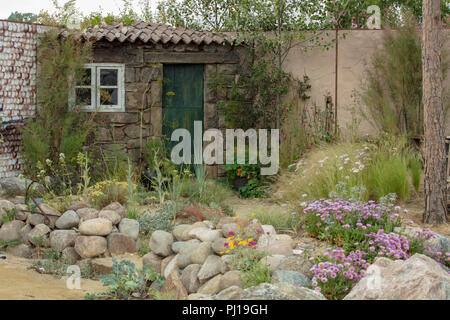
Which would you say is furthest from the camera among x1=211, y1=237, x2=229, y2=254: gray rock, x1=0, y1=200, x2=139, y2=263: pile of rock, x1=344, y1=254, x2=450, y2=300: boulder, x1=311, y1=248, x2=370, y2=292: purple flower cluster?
x1=0, y1=200, x2=139, y2=263: pile of rock

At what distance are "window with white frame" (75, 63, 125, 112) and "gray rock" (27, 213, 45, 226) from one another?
3571 mm

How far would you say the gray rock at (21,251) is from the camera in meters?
6.31

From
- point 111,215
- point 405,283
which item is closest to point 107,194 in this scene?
point 111,215

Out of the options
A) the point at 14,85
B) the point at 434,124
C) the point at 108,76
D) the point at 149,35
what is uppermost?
the point at 149,35

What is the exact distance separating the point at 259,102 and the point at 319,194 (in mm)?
3512

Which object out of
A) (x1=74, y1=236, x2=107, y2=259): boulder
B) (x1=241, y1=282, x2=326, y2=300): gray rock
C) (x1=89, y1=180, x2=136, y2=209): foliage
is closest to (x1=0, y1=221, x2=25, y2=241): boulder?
(x1=74, y1=236, x2=107, y2=259): boulder

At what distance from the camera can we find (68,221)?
21.2ft

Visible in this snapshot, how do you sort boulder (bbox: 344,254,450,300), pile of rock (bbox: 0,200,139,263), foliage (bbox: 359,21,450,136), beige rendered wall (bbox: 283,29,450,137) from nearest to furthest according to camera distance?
boulder (bbox: 344,254,450,300) < pile of rock (bbox: 0,200,139,263) < foliage (bbox: 359,21,450,136) < beige rendered wall (bbox: 283,29,450,137)

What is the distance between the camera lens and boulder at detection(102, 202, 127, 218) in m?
6.68

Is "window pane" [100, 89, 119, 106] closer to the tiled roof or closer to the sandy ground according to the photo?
the tiled roof

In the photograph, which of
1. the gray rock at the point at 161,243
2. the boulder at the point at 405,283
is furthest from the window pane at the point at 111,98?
the boulder at the point at 405,283

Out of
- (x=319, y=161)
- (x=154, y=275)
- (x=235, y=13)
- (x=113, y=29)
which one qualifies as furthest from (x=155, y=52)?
(x=154, y=275)

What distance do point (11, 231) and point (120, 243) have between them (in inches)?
56.0

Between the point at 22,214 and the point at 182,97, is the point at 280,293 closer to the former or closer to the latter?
the point at 22,214
